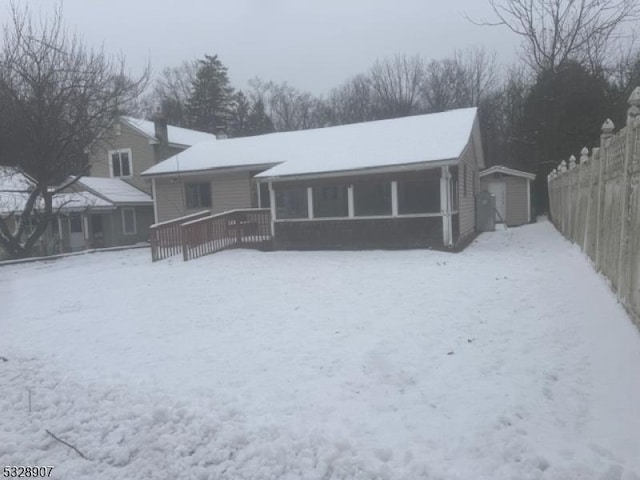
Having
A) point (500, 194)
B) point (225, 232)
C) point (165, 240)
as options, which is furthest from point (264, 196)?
point (500, 194)

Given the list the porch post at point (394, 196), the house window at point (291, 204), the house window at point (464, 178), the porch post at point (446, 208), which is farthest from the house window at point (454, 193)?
the house window at point (291, 204)

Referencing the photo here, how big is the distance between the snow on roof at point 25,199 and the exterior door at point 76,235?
1407mm

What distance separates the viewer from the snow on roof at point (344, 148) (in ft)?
49.3

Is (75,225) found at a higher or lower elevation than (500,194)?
lower

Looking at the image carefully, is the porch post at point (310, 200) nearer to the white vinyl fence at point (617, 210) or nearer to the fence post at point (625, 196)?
the white vinyl fence at point (617, 210)

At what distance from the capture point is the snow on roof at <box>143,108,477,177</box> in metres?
15.0

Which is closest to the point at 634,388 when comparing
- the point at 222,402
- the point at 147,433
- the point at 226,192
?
the point at 222,402

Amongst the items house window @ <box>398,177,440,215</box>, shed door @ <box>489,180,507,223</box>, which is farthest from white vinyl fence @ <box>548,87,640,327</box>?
shed door @ <box>489,180,507,223</box>

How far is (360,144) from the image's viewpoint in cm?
1784

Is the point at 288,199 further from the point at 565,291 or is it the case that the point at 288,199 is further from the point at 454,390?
the point at 454,390

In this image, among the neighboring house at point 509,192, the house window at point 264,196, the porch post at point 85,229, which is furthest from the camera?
the neighboring house at point 509,192

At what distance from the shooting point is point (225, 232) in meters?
16.8

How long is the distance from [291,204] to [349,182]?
368 centimetres

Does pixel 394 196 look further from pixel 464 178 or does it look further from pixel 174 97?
pixel 174 97
